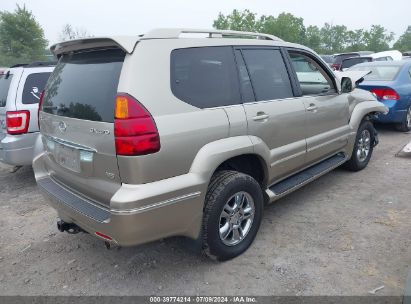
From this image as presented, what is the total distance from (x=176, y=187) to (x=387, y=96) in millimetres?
6328

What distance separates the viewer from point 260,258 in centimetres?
321

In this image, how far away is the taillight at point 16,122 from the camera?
4.80m

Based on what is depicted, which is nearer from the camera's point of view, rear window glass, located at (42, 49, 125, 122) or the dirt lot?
rear window glass, located at (42, 49, 125, 122)

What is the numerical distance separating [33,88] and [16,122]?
567 mm

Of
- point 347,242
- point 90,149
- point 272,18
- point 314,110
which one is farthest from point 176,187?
point 272,18

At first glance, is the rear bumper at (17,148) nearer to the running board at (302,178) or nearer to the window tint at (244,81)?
the window tint at (244,81)

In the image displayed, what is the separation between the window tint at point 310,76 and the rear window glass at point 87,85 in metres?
2.16

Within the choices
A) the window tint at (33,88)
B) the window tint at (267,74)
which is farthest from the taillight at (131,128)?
the window tint at (33,88)

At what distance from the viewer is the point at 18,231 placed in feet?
12.9

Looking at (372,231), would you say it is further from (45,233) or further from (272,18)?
(272,18)

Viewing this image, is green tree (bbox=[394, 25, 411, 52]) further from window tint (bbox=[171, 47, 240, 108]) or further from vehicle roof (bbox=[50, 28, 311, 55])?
window tint (bbox=[171, 47, 240, 108])

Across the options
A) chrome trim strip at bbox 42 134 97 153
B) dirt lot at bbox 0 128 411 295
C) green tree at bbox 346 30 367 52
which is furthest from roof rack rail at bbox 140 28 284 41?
green tree at bbox 346 30 367 52

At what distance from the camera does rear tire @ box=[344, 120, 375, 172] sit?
519 cm

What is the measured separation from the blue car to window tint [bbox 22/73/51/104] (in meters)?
6.19
